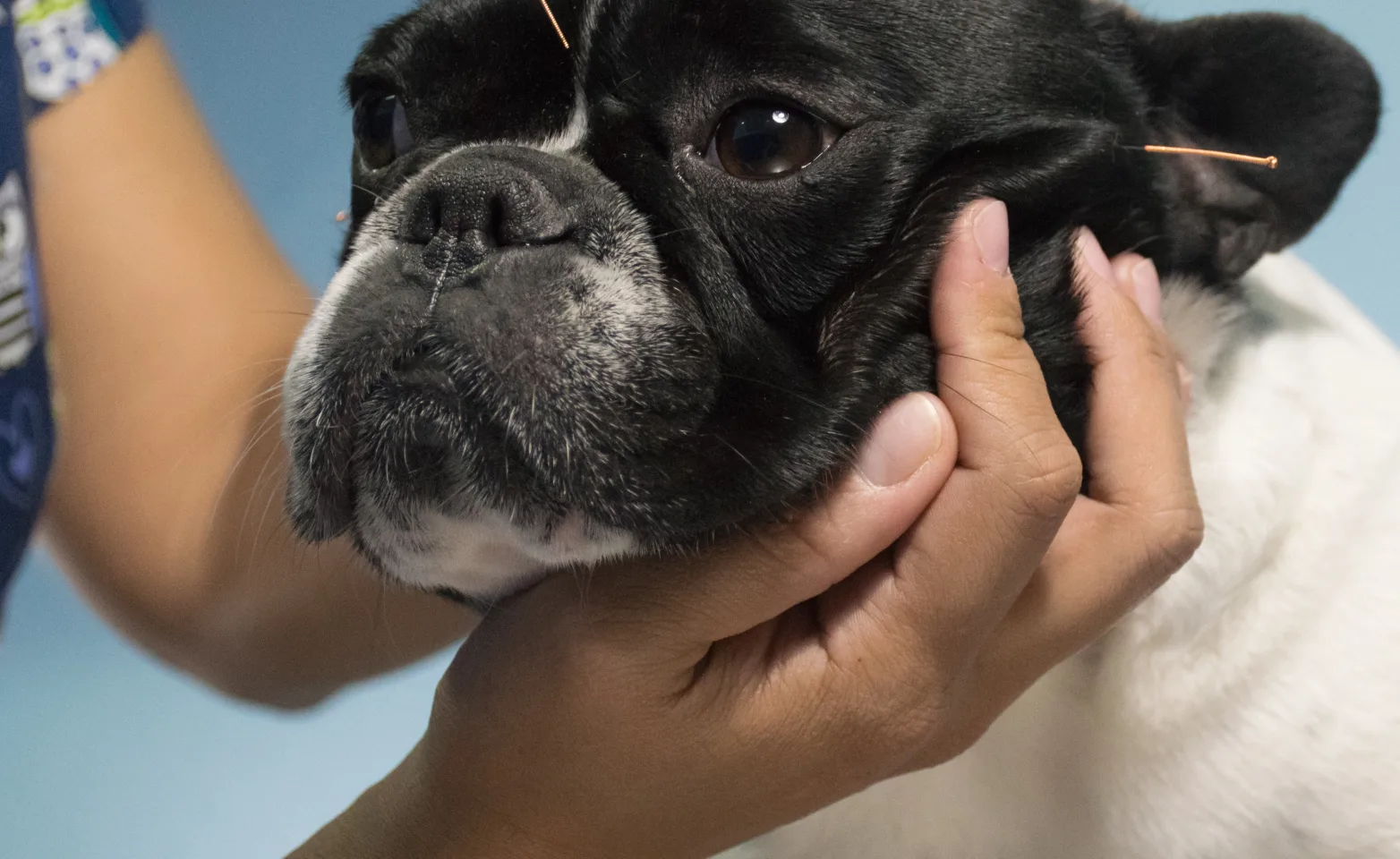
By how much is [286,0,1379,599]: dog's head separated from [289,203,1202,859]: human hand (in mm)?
44

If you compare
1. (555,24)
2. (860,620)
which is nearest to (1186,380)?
(860,620)

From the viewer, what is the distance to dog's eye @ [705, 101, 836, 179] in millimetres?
854

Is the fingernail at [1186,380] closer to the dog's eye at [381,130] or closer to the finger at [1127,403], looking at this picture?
the finger at [1127,403]

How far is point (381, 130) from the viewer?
1071 millimetres

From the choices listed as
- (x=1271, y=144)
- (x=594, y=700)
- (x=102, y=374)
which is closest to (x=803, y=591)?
(x=594, y=700)

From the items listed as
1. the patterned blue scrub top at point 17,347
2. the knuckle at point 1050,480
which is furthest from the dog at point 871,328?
the patterned blue scrub top at point 17,347

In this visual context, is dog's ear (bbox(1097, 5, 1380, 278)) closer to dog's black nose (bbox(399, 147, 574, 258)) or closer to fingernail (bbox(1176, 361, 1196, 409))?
fingernail (bbox(1176, 361, 1196, 409))

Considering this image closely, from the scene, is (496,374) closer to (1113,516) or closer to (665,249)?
(665,249)

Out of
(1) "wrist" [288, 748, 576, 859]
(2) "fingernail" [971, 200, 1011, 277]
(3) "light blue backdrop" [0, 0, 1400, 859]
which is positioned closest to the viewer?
(2) "fingernail" [971, 200, 1011, 277]

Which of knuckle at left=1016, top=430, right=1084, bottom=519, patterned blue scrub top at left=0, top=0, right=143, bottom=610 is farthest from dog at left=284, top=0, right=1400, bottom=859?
patterned blue scrub top at left=0, top=0, right=143, bottom=610

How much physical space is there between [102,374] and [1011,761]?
4.38 feet

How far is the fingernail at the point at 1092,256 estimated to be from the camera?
940 mm

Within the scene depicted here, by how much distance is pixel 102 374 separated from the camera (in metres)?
1.51

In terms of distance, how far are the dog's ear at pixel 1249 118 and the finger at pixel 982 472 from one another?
35 centimetres
